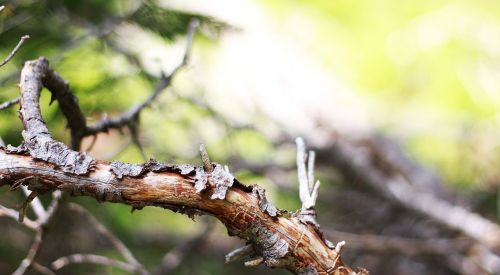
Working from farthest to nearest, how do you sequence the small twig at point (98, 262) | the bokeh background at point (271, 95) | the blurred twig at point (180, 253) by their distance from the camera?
the blurred twig at point (180, 253) → the bokeh background at point (271, 95) → the small twig at point (98, 262)

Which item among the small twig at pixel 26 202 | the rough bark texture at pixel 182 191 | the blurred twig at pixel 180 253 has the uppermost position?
the blurred twig at pixel 180 253

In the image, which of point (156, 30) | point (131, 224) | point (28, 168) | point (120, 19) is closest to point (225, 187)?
point (28, 168)

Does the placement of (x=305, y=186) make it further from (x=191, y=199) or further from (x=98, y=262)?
(x=98, y=262)

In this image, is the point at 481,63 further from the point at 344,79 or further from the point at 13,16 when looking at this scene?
the point at 13,16

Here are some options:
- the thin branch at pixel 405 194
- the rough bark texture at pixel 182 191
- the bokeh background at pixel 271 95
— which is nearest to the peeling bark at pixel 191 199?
the rough bark texture at pixel 182 191

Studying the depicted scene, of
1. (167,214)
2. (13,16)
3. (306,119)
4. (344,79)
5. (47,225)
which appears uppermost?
(344,79)

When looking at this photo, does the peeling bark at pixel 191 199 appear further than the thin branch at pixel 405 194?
No

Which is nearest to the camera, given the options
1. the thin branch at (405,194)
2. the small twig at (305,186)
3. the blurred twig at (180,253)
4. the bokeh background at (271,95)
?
the small twig at (305,186)

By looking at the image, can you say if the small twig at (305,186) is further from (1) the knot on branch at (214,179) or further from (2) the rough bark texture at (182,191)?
(1) the knot on branch at (214,179)
